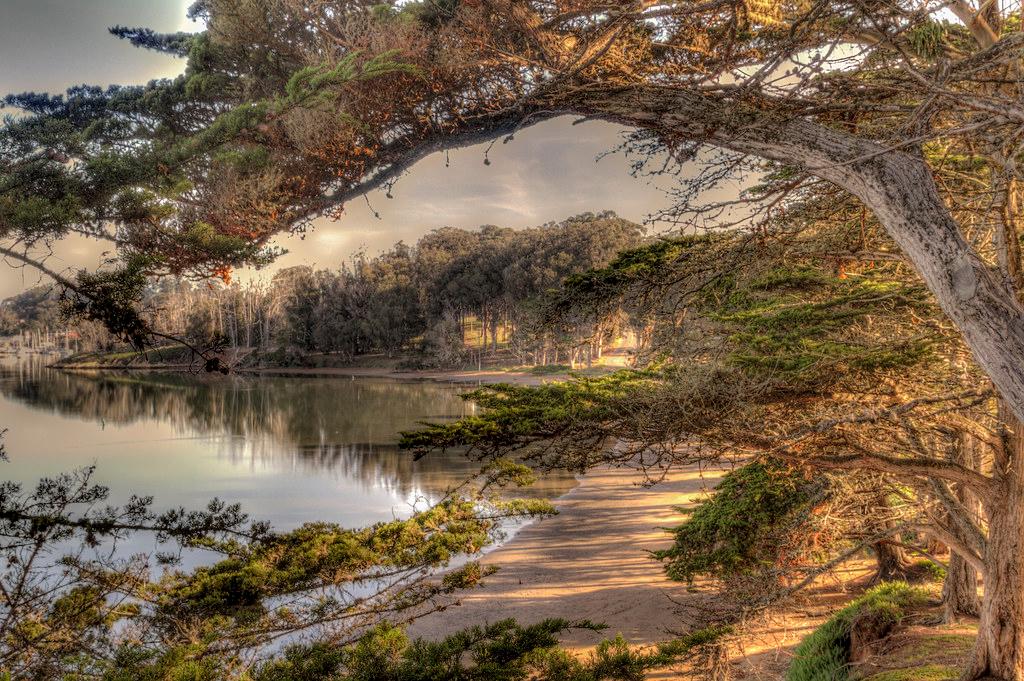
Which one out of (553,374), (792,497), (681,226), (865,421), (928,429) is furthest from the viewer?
(553,374)

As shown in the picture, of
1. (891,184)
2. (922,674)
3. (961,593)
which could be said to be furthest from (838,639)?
(891,184)

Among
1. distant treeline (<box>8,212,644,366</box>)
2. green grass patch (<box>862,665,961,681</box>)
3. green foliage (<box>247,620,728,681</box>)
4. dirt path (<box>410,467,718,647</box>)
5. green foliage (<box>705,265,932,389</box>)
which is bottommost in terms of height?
dirt path (<box>410,467,718,647</box>)

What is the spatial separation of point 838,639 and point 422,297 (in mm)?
38248

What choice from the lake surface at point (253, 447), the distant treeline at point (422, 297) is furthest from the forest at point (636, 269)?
the distant treeline at point (422, 297)

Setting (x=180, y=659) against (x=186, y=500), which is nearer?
(x=180, y=659)

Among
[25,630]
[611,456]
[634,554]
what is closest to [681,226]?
[611,456]

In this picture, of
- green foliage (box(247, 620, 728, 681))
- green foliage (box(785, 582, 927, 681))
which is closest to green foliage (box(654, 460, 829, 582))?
green foliage (box(785, 582, 927, 681))

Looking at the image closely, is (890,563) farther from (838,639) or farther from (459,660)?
(459,660)

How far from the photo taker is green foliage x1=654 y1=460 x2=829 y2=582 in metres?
5.77

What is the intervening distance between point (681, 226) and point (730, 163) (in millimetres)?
542

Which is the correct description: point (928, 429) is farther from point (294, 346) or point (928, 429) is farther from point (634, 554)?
point (294, 346)

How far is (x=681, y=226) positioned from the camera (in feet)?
12.0

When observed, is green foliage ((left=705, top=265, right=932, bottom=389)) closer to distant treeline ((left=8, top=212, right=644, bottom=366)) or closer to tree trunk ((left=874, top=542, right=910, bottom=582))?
tree trunk ((left=874, top=542, right=910, bottom=582))

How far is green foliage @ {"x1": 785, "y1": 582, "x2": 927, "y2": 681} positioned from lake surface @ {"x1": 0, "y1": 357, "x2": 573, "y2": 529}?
13.4 ft
